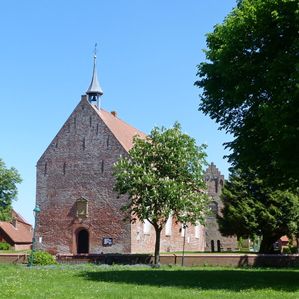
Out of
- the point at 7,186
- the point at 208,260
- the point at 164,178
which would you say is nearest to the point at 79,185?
the point at 164,178

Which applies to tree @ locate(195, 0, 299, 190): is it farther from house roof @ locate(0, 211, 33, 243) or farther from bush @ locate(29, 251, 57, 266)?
house roof @ locate(0, 211, 33, 243)

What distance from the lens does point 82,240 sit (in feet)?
165

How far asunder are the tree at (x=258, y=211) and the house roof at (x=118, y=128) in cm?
1127

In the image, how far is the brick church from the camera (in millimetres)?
49031

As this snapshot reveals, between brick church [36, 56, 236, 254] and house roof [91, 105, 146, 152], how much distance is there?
0.46ft

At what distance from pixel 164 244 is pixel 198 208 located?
61.6ft

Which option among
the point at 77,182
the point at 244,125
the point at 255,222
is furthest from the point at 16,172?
the point at 244,125

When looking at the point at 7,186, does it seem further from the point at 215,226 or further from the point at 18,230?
the point at 215,226

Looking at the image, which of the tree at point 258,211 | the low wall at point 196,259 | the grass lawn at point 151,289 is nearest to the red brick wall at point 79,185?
the low wall at point 196,259

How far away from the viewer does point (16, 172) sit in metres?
71.3

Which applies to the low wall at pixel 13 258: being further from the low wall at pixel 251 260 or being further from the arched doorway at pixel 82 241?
the low wall at pixel 251 260

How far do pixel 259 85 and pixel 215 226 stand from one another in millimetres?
48636

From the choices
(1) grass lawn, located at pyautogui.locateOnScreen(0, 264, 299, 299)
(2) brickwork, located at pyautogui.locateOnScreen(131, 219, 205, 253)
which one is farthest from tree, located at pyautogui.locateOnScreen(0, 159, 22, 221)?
(1) grass lawn, located at pyautogui.locateOnScreen(0, 264, 299, 299)

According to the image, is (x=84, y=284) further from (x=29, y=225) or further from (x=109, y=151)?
(x=29, y=225)
